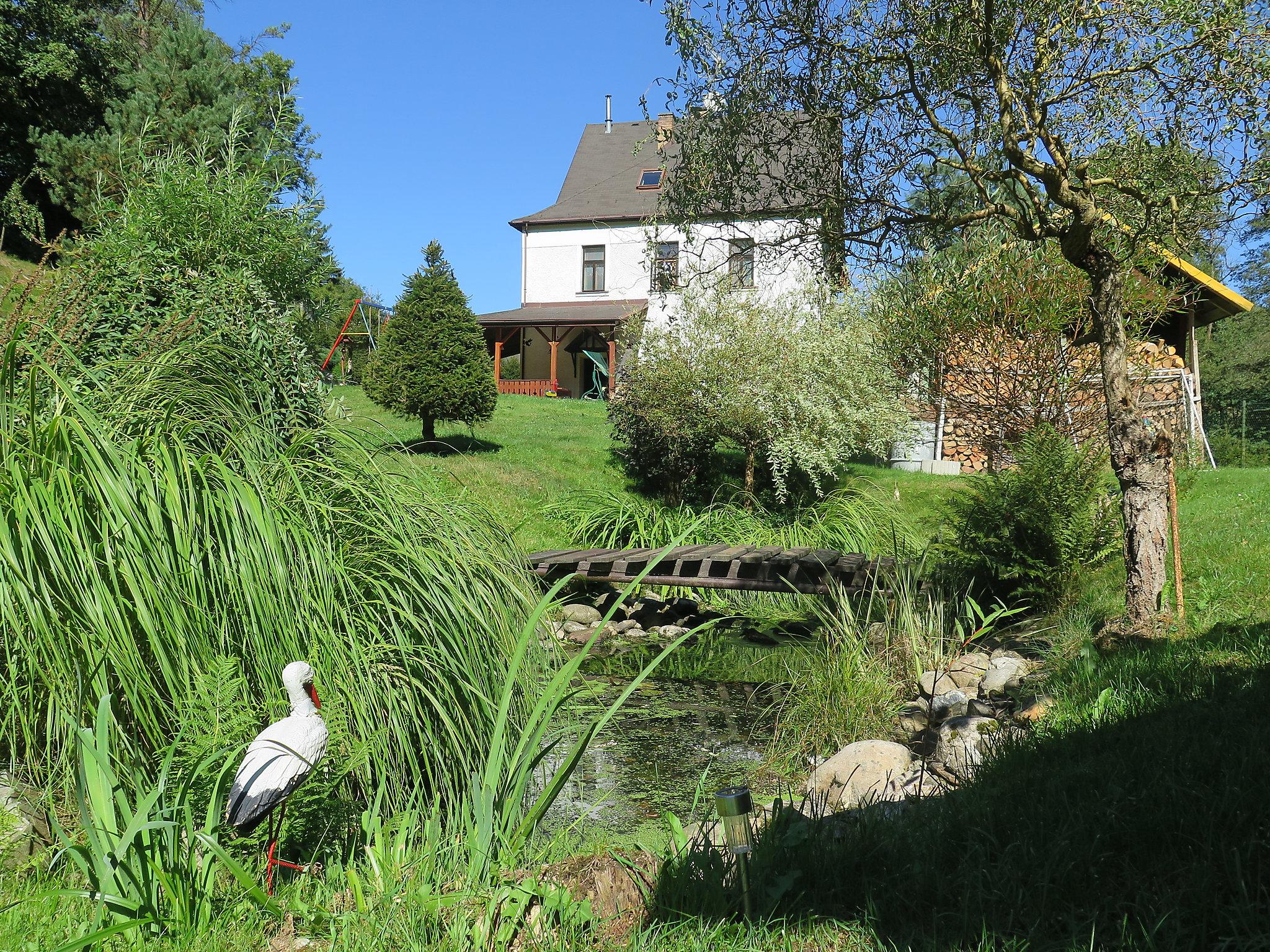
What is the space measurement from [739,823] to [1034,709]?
9.64ft

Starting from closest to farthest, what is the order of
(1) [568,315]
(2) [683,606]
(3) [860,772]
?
(3) [860,772] → (2) [683,606] → (1) [568,315]

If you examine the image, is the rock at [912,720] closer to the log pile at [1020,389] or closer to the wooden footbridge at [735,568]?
the wooden footbridge at [735,568]

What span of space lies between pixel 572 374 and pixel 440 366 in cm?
1513

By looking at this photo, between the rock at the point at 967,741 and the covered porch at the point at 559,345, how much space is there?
19.2m

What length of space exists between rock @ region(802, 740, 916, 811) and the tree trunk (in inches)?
71.5

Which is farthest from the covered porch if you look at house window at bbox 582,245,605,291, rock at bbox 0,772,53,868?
rock at bbox 0,772,53,868

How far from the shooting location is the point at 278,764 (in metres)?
2.30

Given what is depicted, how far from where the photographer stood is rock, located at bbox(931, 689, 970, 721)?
5.62 m

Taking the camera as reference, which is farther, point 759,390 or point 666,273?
point 759,390

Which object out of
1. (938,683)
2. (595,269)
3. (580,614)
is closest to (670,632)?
(580,614)

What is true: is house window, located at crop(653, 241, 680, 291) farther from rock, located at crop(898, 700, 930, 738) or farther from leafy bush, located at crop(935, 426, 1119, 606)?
rock, located at crop(898, 700, 930, 738)

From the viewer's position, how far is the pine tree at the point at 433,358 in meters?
14.2

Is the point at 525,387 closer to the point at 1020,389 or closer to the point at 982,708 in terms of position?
the point at 1020,389

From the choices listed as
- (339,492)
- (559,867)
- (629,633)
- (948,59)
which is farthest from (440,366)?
(559,867)
